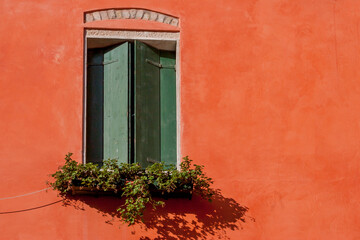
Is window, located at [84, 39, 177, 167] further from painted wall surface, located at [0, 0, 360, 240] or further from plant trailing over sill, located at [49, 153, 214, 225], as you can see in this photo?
plant trailing over sill, located at [49, 153, 214, 225]

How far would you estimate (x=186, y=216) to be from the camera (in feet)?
29.4

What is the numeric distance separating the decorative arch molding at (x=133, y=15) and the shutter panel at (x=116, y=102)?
35 centimetres

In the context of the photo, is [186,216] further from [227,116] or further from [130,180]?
[227,116]

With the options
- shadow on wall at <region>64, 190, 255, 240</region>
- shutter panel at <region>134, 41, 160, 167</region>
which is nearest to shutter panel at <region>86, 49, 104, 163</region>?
shutter panel at <region>134, 41, 160, 167</region>

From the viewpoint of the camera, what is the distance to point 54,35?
30.9ft

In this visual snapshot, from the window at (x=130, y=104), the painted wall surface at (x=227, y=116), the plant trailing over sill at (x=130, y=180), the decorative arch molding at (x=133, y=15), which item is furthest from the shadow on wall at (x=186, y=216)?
the decorative arch molding at (x=133, y=15)

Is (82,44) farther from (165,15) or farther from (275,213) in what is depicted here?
(275,213)

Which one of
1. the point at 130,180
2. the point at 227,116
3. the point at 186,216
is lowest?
the point at 186,216

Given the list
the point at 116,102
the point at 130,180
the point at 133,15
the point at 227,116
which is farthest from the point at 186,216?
the point at 133,15

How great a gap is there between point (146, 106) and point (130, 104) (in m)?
0.20

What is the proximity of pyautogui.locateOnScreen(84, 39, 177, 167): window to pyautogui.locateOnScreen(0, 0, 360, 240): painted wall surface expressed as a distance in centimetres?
28

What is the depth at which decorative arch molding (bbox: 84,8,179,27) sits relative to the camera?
31.6ft

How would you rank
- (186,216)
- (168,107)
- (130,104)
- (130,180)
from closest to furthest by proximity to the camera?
(130,180) → (186,216) → (130,104) → (168,107)

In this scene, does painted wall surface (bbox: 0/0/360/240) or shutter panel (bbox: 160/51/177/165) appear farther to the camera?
shutter panel (bbox: 160/51/177/165)
